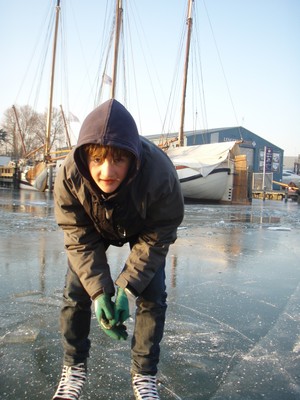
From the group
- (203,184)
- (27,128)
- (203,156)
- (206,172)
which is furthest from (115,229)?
(27,128)

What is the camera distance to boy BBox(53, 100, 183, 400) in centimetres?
176

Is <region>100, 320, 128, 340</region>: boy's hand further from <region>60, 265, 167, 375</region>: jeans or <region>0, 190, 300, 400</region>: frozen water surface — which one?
<region>0, 190, 300, 400</region>: frozen water surface

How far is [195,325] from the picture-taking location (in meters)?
2.68

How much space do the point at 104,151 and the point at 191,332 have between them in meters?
1.48

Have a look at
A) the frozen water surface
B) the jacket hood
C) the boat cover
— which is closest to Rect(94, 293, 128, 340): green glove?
the frozen water surface

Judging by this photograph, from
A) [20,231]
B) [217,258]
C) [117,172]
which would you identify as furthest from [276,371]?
[20,231]

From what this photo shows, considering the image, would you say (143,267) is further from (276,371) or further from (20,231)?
(20,231)

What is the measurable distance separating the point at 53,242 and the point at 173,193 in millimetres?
4248

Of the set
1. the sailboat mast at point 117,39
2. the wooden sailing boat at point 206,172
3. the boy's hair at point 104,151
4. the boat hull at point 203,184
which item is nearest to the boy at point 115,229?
the boy's hair at point 104,151

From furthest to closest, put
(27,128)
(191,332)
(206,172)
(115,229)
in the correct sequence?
(27,128) → (206,172) → (191,332) → (115,229)

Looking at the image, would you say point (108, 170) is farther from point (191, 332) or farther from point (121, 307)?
point (191, 332)

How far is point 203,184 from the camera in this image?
18.5 metres

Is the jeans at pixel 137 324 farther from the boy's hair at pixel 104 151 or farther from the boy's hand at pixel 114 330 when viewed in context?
the boy's hair at pixel 104 151

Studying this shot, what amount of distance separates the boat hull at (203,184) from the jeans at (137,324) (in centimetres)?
1597
